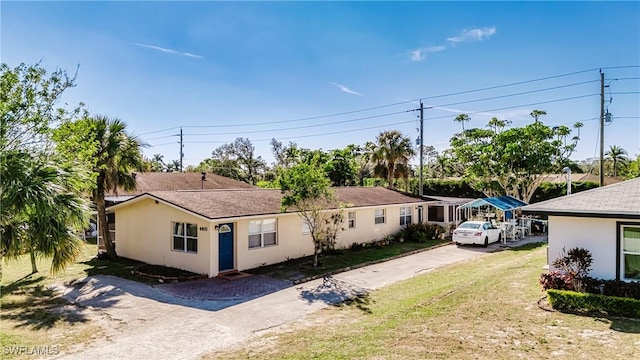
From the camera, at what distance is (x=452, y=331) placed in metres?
8.70

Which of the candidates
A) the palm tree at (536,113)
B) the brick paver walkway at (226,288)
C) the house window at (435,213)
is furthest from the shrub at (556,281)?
the palm tree at (536,113)

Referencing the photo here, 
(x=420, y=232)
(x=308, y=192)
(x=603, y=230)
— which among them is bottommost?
(x=420, y=232)

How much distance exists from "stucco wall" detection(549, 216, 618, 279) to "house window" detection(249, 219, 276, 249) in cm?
1112

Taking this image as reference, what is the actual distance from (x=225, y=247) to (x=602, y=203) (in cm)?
1316

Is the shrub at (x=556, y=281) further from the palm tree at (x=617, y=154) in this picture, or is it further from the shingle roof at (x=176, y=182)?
the palm tree at (x=617, y=154)

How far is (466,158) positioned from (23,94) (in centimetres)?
3046

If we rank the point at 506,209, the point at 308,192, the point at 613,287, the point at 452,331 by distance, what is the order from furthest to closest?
1. the point at 506,209
2. the point at 308,192
3. the point at 613,287
4. the point at 452,331

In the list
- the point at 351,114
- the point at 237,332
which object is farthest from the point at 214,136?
the point at 237,332

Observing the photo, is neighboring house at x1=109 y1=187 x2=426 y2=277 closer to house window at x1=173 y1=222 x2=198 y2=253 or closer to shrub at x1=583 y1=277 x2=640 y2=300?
house window at x1=173 y1=222 x2=198 y2=253

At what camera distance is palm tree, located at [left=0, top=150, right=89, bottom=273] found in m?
6.83

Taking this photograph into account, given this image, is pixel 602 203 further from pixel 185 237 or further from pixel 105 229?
pixel 105 229

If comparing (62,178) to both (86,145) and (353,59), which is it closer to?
(86,145)

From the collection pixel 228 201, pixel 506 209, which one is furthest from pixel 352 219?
pixel 506 209

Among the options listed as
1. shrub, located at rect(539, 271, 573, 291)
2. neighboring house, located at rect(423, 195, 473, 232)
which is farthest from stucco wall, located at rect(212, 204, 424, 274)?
shrub, located at rect(539, 271, 573, 291)
